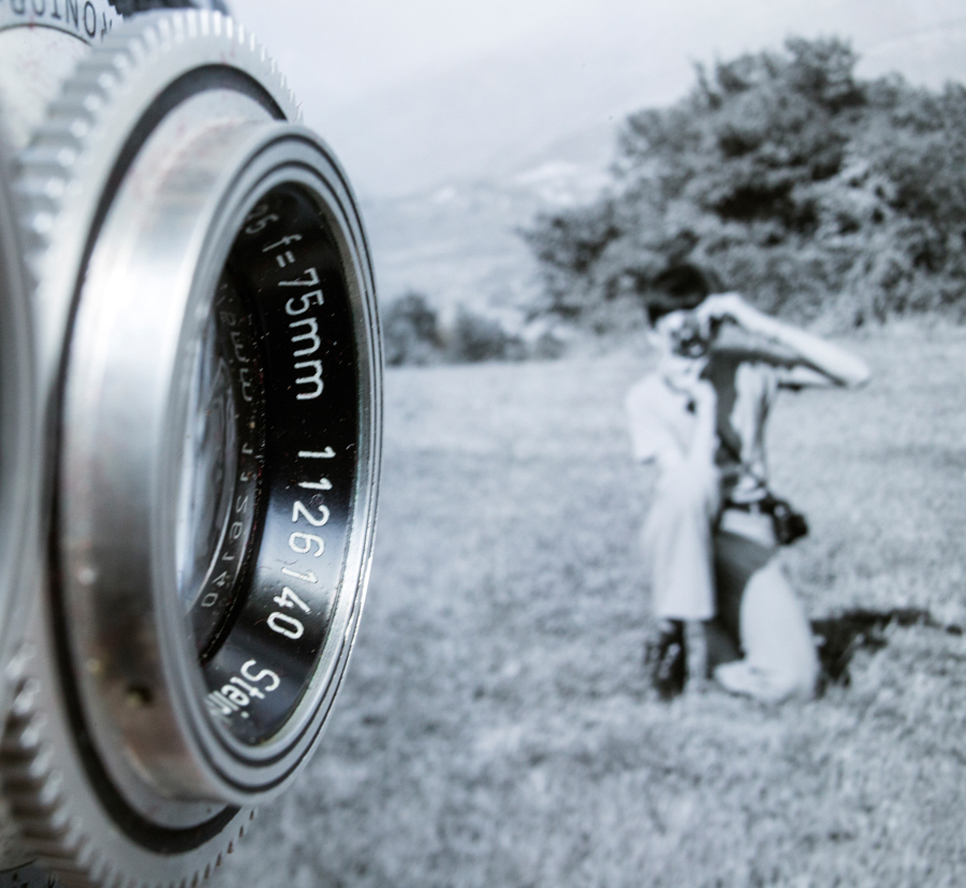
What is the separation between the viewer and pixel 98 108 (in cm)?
23

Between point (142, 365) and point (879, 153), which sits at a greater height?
point (879, 153)

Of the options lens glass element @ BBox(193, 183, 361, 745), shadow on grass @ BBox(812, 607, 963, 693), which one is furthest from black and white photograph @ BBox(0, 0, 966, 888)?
lens glass element @ BBox(193, 183, 361, 745)

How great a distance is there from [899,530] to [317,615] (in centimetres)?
89

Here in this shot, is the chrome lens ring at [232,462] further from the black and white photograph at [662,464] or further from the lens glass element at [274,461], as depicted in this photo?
the black and white photograph at [662,464]

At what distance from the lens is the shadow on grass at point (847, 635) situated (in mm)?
1069

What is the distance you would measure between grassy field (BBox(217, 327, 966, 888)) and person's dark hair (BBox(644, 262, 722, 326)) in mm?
66

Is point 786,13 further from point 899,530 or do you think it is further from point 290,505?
point 290,505

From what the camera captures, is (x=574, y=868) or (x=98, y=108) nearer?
(x=98, y=108)

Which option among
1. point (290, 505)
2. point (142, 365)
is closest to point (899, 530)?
point (290, 505)

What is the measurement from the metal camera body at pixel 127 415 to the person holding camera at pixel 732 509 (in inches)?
34.1

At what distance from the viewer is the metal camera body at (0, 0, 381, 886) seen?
0.69ft

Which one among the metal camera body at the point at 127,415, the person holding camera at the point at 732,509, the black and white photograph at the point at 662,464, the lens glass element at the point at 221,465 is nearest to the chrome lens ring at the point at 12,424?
the metal camera body at the point at 127,415

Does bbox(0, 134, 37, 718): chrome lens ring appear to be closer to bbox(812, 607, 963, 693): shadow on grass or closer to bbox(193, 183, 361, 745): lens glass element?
bbox(193, 183, 361, 745): lens glass element

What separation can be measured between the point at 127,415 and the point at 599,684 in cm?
102
